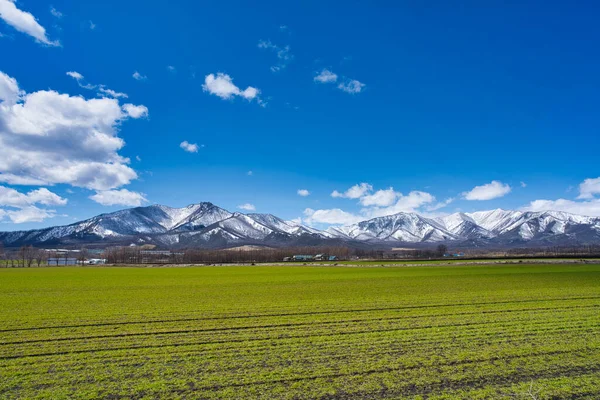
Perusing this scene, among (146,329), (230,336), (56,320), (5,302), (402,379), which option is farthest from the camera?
(5,302)

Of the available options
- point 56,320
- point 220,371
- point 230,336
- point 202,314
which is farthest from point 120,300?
point 220,371

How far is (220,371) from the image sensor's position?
13164 millimetres

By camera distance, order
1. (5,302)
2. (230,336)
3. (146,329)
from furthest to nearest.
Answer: (5,302) < (146,329) < (230,336)

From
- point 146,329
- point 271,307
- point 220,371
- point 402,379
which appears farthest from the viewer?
point 271,307

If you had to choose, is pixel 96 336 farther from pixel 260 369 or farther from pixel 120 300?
pixel 120 300

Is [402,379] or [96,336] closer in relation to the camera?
[402,379]

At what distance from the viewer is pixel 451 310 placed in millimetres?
24625

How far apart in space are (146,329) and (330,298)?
1713 centimetres

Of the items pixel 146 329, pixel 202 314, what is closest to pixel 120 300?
pixel 202 314

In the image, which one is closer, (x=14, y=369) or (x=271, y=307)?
(x=14, y=369)

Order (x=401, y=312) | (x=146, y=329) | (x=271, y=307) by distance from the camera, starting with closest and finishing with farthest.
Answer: (x=146, y=329) → (x=401, y=312) → (x=271, y=307)

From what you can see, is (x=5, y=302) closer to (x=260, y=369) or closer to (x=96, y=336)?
(x=96, y=336)

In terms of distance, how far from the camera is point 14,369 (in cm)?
1352

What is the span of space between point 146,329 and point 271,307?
9854 millimetres
